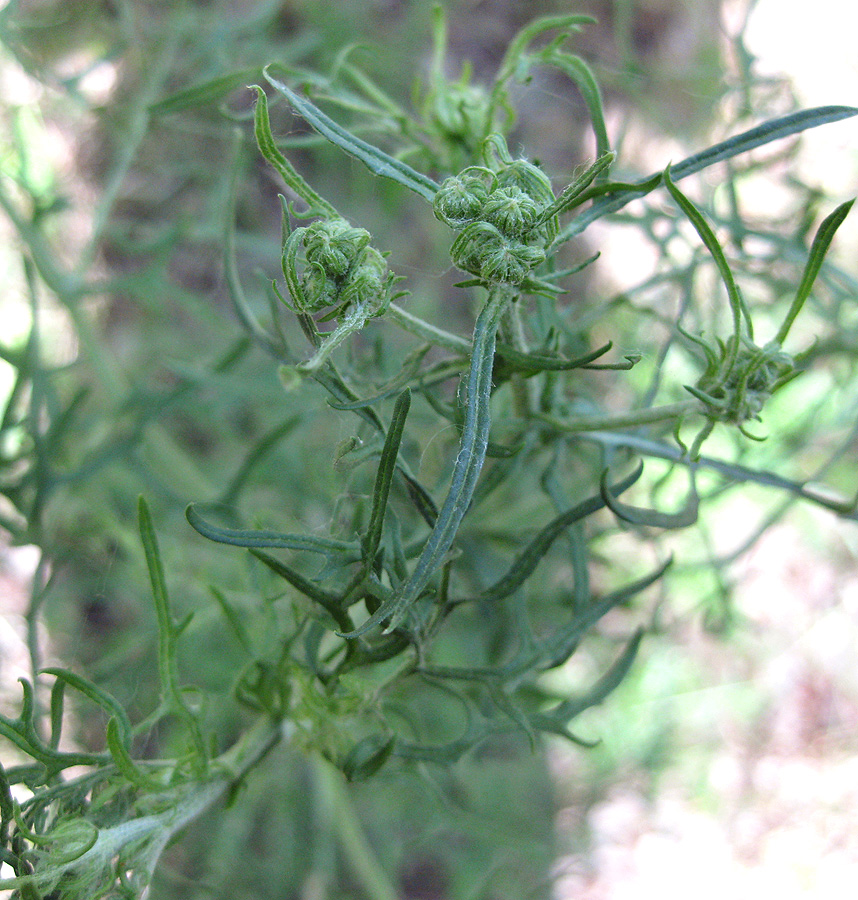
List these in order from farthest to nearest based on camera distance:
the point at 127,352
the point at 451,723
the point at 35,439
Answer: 1. the point at 127,352
2. the point at 451,723
3. the point at 35,439

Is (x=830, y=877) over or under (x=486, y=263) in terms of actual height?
under

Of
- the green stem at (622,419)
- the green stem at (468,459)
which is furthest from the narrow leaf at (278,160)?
the green stem at (622,419)

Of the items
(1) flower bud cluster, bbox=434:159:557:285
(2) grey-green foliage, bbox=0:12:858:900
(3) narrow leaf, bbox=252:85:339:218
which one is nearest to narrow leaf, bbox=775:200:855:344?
(2) grey-green foliage, bbox=0:12:858:900

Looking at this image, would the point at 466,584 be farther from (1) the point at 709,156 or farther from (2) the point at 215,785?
(1) the point at 709,156

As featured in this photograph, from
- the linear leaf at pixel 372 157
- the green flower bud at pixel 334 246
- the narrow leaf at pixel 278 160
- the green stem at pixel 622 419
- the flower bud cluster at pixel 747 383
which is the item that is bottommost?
the flower bud cluster at pixel 747 383

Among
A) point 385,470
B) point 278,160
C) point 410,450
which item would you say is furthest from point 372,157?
point 410,450

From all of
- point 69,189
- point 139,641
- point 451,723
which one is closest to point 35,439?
point 139,641

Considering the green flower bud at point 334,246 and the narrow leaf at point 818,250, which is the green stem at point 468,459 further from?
the narrow leaf at point 818,250

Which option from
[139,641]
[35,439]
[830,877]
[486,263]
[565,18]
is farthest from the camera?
[830,877]

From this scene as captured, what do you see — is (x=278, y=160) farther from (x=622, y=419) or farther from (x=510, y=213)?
(x=622, y=419)
